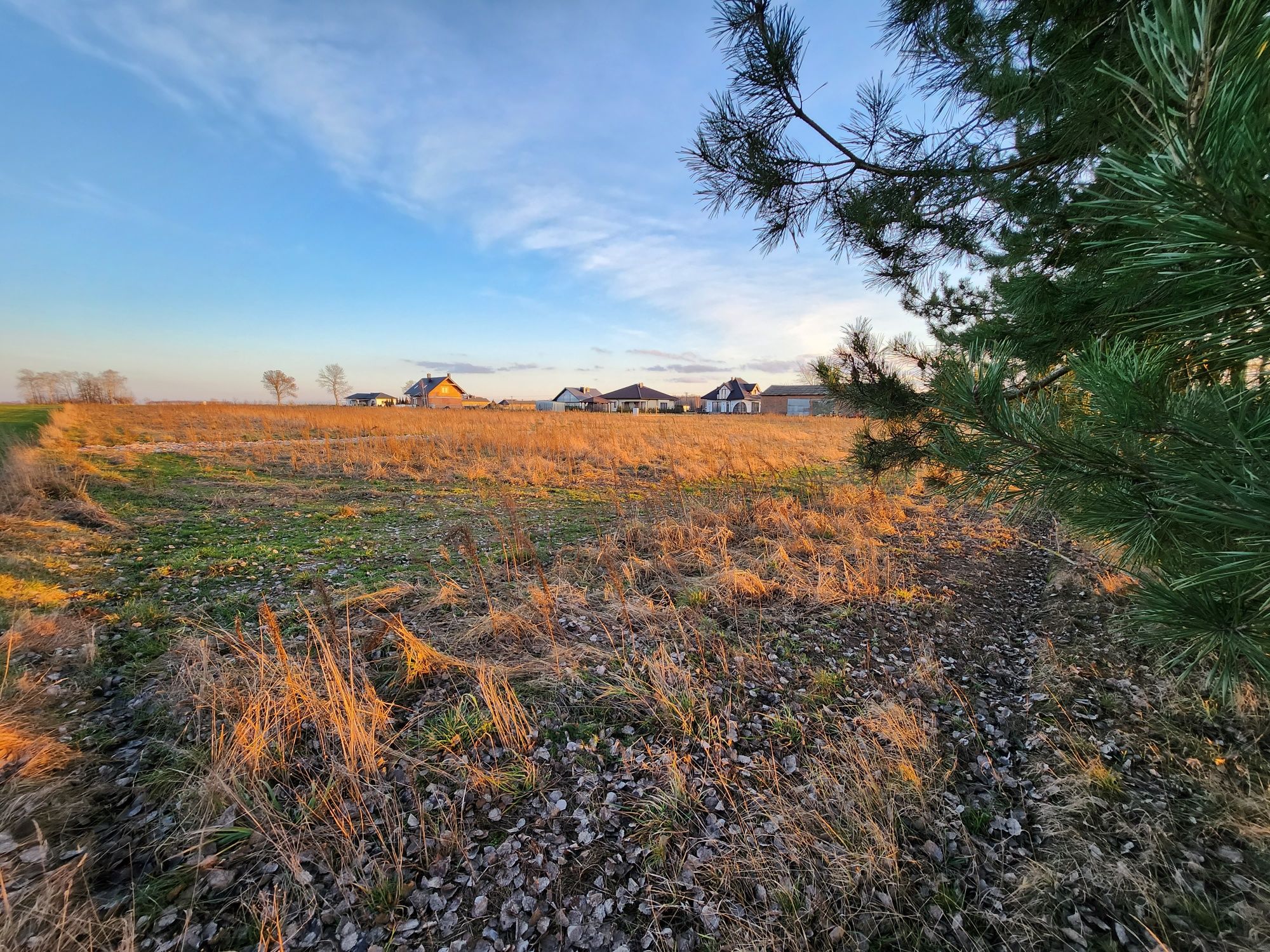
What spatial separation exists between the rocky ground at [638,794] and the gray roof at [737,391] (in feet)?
196

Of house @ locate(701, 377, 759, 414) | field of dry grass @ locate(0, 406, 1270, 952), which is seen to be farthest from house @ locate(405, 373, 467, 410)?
field of dry grass @ locate(0, 406, 1270, 952)

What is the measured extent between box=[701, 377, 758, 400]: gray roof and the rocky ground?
59.6 metres

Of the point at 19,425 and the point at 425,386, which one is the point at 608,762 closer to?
the point at 19,425

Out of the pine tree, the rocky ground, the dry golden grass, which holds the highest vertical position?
the pine tree

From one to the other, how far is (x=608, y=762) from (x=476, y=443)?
44.7 ft

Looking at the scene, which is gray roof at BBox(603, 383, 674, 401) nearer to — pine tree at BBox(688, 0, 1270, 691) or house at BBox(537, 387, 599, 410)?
house at BBox(537, 387, 599, 410)

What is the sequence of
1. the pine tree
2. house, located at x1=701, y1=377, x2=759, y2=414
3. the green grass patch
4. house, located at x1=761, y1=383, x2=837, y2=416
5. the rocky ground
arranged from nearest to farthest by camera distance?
1. the pine tree
2. the rocky ground
3. the green grass patch
4. house, located at x1=761, y1=383, x2=837, y2=416
5. house, located at x1=701, y1=377, x2=759, y2=414

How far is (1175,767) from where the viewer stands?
234 centimetres

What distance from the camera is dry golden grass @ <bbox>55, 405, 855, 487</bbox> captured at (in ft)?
38.1

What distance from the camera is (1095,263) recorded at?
2283mm

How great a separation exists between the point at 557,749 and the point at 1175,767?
3.37 meters

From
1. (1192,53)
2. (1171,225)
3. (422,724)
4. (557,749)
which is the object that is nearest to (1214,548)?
(1171,225)

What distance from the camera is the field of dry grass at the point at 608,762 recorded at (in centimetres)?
173

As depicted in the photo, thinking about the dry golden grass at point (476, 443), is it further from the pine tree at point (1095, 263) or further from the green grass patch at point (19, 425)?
the pine tree at point (1095, 263)
